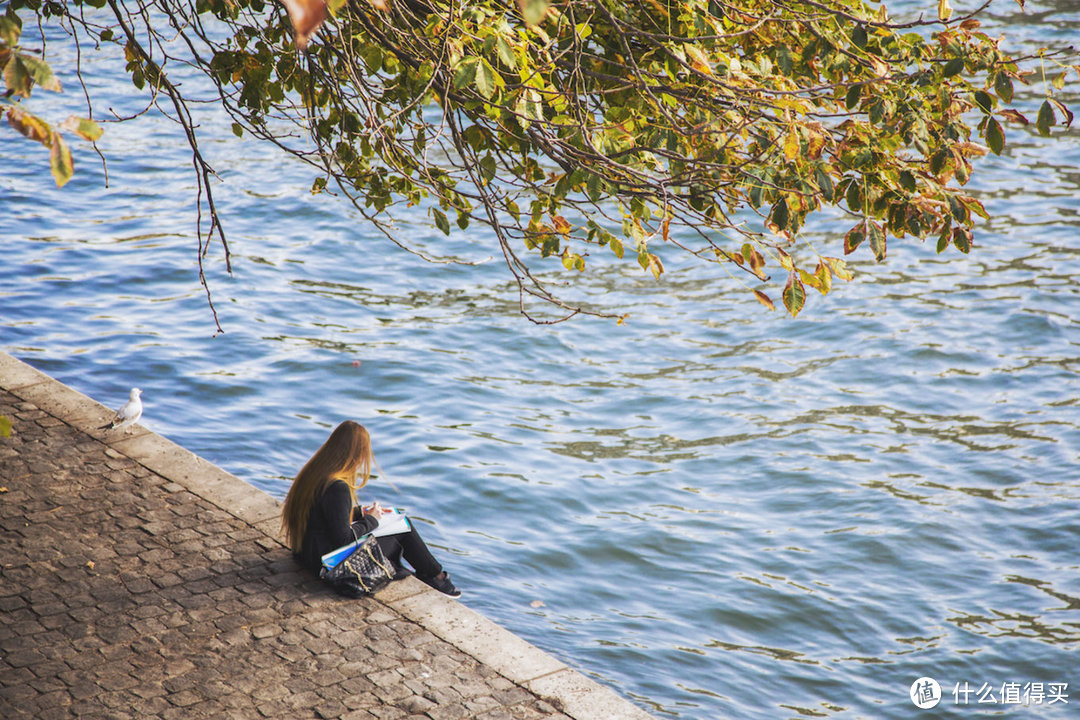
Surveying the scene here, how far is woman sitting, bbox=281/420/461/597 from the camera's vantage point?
21.9 ft

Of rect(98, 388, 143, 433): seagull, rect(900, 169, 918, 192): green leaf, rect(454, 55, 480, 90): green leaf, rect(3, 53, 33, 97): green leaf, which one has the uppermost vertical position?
rect(454, 55, 480, 90): green leaf

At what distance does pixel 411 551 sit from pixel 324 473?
0.90 m

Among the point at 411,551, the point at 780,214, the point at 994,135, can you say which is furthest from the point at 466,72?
the point at 411,551

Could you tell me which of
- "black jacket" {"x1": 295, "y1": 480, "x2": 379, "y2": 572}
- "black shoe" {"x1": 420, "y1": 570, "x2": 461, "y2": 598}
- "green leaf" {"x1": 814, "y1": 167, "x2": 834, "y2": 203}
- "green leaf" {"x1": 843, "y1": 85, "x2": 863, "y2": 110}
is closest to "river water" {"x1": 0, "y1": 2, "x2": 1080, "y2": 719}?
"black shoe" {"x1": 420, "y1": 570, "x2": 461, "y2": 598}

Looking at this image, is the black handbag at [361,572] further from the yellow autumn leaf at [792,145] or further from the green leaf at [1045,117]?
the green leaf at [1045,117]

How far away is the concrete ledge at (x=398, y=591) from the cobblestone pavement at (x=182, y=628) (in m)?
0.08

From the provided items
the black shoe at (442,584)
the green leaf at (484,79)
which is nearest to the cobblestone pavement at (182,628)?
the black shoe at (442,584)

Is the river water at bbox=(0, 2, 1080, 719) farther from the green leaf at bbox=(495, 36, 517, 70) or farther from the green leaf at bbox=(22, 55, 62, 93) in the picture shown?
the green leaf at bbox=(22, 55, 62, 93)

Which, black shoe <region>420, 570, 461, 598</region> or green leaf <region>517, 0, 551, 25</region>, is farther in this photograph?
black shoe <region>420, 570, 461, 598</region>

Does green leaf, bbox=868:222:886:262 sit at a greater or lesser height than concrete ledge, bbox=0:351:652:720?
greater

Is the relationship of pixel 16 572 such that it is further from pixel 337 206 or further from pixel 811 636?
pixel 337 206

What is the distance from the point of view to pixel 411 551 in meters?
7.26

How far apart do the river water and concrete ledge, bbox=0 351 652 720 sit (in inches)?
62.7

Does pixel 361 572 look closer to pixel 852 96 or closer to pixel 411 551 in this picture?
pixel 411 551
